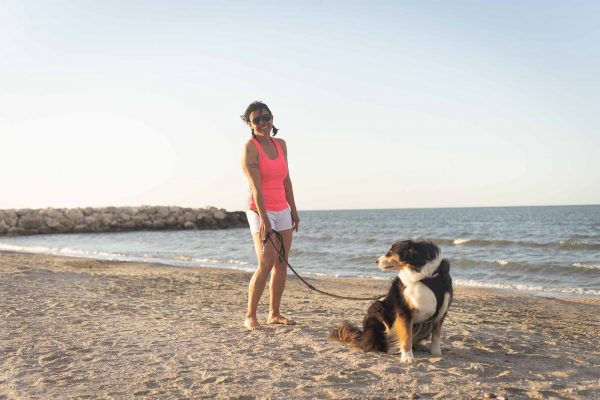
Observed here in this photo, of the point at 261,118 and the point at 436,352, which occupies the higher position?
the point at 261,118

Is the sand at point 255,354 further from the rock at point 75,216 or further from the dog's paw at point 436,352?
the rock at point 75,216

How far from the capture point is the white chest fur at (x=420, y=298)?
373 cm

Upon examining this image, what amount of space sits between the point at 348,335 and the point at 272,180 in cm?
155

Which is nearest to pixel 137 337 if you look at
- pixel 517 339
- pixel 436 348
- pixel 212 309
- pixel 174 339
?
pixel 174 339

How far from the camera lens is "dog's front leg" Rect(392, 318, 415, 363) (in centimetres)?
388

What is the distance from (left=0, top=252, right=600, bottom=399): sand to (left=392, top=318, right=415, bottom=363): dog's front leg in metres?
0.07

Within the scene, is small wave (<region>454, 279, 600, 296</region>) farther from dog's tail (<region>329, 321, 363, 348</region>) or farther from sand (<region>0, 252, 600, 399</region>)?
dog's tail (<region>329, 321, 363, 348</region>)

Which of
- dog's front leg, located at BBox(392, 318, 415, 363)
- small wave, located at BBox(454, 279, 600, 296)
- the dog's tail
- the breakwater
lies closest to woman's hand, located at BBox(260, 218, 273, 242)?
the dog's tail

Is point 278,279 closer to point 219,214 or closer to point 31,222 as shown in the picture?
point 31,222

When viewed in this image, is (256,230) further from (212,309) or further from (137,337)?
(212,309)

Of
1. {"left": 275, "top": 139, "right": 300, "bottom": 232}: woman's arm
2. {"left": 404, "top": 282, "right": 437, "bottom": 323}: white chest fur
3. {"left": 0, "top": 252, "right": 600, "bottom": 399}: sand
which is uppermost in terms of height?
{"left": 275, "top": 139, "right": 300, "bottom": 232}: woman's arm

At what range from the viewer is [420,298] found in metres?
3.73

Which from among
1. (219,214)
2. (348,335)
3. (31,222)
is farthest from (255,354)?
(219,214)

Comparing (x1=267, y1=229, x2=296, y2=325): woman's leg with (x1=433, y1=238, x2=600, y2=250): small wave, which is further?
(x1=433, y1=238, x2=600, y2=250): small wave
